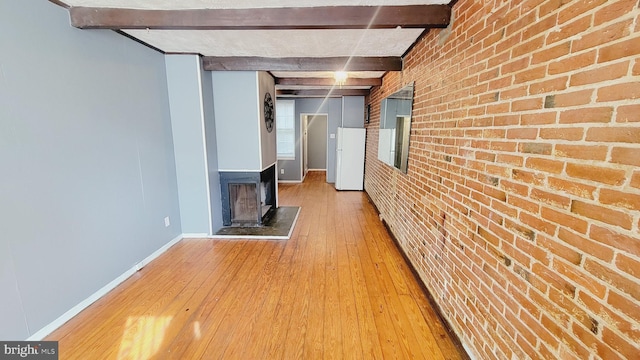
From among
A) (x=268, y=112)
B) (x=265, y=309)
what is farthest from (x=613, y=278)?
(x=268, y=112)

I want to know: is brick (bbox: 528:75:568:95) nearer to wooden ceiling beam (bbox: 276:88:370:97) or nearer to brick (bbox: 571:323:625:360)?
brick (bbox: 571:323:625:360)

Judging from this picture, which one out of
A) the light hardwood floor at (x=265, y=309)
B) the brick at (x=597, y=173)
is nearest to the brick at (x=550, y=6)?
the brick at (x=597, y=173)

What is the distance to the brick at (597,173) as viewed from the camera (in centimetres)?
82

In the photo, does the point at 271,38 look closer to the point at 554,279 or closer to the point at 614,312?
the point at 554,279

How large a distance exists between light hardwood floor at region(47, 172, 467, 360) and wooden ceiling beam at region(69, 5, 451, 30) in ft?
7.81

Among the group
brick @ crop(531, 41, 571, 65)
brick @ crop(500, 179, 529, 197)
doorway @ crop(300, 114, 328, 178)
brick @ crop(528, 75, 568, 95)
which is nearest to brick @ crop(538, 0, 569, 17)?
brick @ crop(531, 41, 571, 65)

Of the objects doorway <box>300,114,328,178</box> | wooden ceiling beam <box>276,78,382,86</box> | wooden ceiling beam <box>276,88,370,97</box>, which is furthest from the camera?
doorway <box>300,114,328,178</box>

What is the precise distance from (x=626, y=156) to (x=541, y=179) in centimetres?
32

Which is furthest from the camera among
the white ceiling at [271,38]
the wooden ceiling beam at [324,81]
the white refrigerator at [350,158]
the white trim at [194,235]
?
the white refrigerator at [350,158]

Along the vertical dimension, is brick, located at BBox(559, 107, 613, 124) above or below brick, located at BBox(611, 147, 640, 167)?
above

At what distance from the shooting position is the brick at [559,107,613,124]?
33.9 inches

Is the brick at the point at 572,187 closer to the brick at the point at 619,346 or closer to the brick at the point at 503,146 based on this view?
the brick at the point at 503,146

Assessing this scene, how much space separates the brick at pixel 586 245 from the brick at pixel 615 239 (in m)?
0.02

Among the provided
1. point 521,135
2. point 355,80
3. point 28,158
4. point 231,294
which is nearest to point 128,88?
point 28,158
